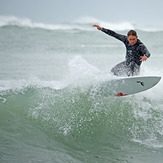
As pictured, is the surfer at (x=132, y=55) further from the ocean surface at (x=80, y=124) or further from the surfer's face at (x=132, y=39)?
the ocean surface at (x=80, y=124)

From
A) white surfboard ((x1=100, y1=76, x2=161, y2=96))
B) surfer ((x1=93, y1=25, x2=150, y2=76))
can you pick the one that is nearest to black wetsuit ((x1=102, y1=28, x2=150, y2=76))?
surfer ((x1=93, y1=25, x2=150, y2=76))

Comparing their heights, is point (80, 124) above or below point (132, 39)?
below

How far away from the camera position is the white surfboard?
198 inches

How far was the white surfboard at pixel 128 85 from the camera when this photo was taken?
5.02 meters

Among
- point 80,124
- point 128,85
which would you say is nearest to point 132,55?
point 128,85

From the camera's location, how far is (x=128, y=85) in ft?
17.0

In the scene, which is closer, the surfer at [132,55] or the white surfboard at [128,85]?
the white surfboard at [128,85]

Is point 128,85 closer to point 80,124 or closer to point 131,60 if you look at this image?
point 131,60

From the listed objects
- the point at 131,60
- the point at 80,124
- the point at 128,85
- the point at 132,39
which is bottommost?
the point at 80,124

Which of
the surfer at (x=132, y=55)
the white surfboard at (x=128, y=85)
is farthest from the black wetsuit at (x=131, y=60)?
the white surfboard at (x=128, y=85)

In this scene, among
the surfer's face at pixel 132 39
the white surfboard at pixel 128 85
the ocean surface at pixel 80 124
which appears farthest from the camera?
the surfer's face at pixel 132 39

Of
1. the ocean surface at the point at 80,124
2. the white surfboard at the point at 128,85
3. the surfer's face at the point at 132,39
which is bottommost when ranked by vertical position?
the ocean surface at the point at 80,124

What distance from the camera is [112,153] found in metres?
3.90

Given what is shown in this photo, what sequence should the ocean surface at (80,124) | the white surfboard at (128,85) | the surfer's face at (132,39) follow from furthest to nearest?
the surfer's face at (132,39)
the white surfboard at (128,85)
the ocean surface at (80,124)
